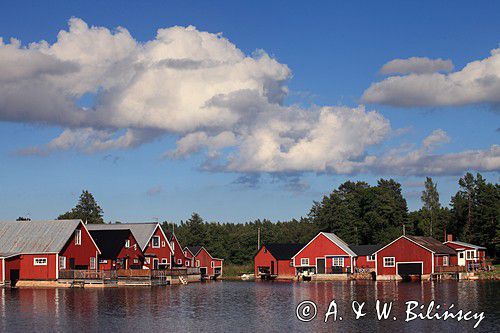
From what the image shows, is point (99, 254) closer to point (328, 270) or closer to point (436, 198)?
point (328, 270)

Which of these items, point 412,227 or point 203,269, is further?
point 412,227

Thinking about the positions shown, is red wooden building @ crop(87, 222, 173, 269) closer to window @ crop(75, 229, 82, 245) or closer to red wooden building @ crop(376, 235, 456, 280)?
window @ crop(75, 229, 82, 245)

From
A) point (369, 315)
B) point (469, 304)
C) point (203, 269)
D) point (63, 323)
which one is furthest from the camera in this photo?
point (203, 269)

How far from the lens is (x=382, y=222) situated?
12212 centimetres

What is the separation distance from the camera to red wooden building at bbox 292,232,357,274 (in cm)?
9625

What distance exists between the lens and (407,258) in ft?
296

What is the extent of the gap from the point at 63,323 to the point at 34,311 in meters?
6.76

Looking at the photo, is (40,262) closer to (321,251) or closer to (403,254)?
(321,251)

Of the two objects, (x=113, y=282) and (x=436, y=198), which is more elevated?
(x=436, y=198)

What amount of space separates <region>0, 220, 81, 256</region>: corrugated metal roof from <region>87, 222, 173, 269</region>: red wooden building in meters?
14.3

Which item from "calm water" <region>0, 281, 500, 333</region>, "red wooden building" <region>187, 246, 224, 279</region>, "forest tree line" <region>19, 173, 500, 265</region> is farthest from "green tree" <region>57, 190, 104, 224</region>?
"calm water" <region>0, 281, 500, 333</region>

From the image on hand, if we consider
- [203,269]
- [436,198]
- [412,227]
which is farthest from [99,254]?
[436,198]

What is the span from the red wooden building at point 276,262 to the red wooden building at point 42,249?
3480cm

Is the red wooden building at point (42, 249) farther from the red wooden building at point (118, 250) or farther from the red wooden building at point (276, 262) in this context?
the red wooden building at point (276, 262)
